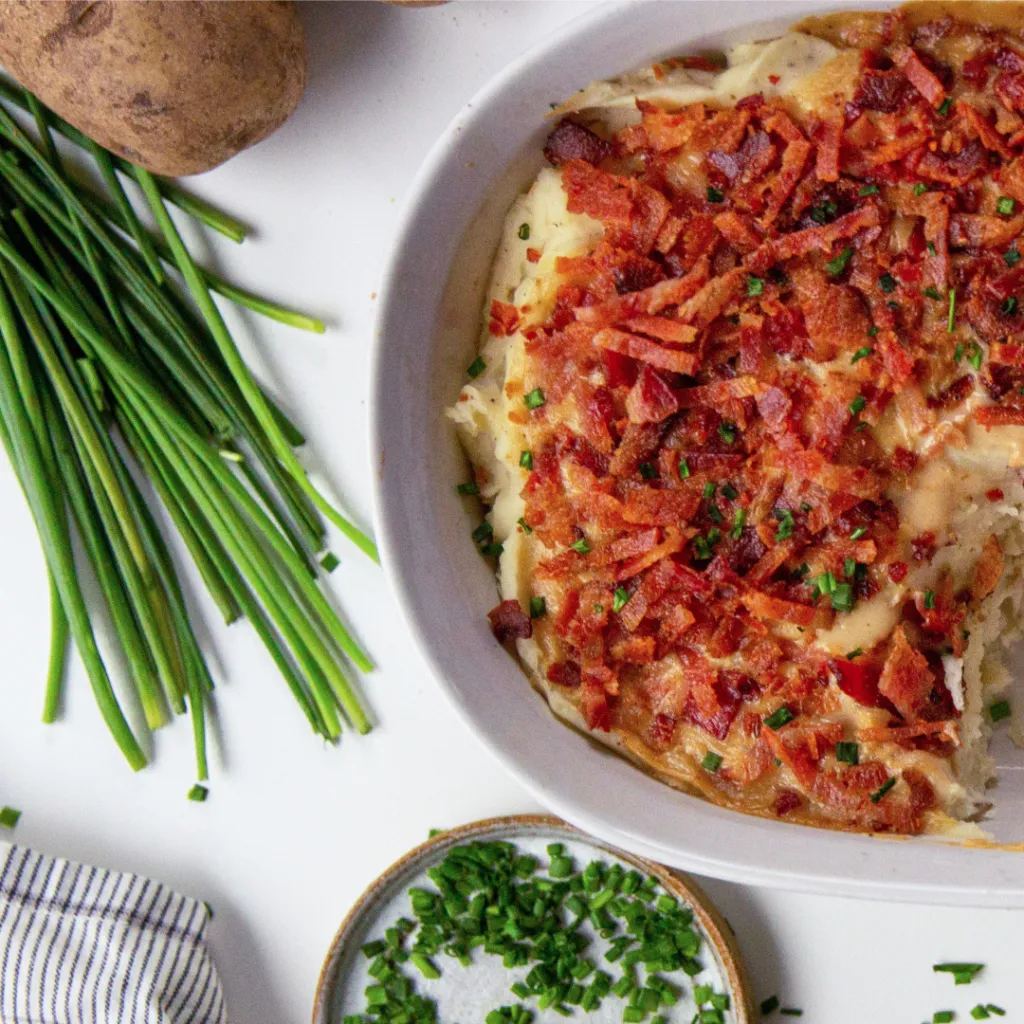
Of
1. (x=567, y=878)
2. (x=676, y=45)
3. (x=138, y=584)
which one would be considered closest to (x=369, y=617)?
(x=138, y=584)

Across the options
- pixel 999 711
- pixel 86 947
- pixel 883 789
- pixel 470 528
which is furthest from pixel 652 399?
pixel 86 947

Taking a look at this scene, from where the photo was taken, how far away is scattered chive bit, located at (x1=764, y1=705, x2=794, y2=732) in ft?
6.70

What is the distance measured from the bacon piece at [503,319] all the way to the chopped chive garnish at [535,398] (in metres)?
0.18

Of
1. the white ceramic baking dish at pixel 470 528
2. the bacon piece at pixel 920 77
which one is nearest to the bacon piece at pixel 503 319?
the white ceramic baking dish at pixel 470 528

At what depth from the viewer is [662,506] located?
2.04 metres

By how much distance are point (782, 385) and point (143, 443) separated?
1450 millimetres

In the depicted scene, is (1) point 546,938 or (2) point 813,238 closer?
(2) point 813,238

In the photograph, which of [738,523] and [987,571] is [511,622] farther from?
[987,571]

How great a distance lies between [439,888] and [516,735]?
0.72 m

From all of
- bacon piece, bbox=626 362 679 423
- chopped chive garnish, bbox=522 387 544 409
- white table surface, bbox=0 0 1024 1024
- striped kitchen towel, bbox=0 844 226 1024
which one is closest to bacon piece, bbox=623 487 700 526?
bacon piece, bbox=626 362 679 423

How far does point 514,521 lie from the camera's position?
2.21 metres

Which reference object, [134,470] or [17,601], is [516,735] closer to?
[134,470]

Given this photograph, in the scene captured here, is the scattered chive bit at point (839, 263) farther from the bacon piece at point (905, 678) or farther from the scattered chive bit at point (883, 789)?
the scattered chive bit at point (883, 789)

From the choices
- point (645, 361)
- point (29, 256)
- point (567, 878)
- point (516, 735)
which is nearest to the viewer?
point (645, 361)
